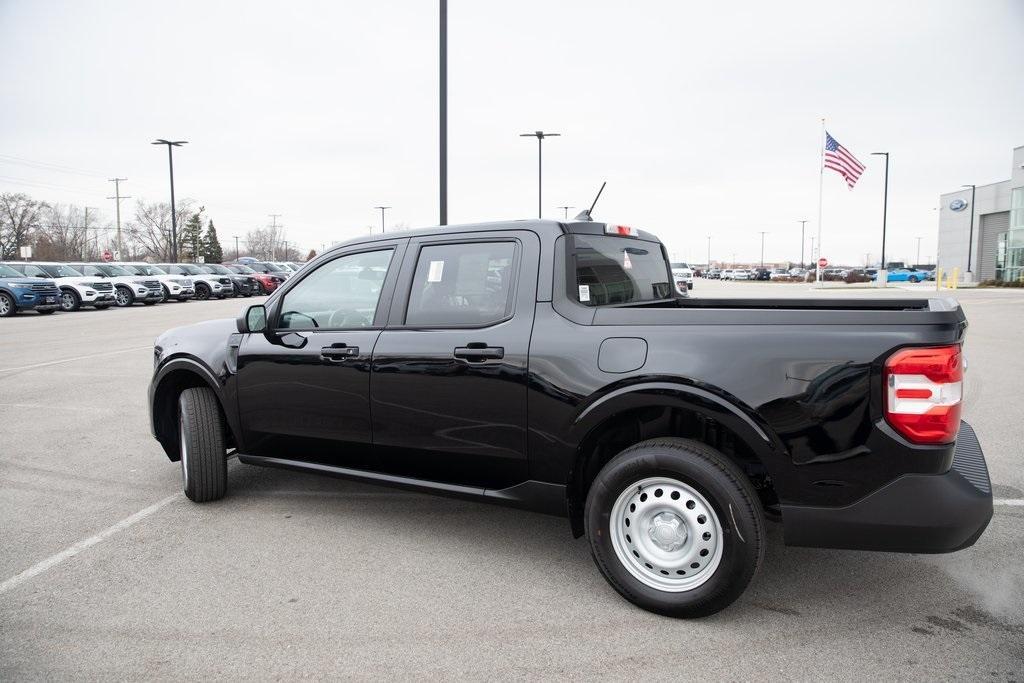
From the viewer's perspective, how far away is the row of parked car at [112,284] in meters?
20.9

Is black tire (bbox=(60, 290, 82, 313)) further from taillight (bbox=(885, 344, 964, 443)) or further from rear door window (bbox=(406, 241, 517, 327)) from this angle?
taillight (bbox=(885, 344, 964, 443))

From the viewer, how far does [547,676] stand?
8.70 feet

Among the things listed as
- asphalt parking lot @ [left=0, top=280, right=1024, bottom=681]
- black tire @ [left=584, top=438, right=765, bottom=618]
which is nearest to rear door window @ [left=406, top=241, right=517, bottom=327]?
black tire @ [left=584, top=438, right=765, bottom=618]

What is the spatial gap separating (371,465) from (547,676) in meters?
1.67

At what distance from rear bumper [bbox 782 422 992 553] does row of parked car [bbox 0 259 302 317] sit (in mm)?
23644

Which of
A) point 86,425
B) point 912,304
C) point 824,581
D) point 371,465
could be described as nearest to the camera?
point 824,581

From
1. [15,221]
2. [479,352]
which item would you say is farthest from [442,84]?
[15,221]

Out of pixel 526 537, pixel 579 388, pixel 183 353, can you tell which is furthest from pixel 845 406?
pixel 183 353

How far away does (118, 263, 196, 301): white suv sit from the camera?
98.2 ft

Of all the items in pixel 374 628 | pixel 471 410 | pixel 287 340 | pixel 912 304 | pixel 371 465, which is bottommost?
pixel 374 628

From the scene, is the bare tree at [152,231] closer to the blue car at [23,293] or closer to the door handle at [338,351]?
the blue car at [23,293]

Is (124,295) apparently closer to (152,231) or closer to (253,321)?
(253,321)

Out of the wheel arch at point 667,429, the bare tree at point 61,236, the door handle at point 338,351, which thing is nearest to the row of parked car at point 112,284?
the door handle at point 338,351

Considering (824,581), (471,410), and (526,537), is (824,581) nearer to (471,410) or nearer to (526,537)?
(526,537)
